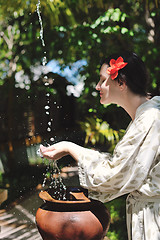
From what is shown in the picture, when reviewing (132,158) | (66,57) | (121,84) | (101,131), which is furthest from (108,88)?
(66,57)

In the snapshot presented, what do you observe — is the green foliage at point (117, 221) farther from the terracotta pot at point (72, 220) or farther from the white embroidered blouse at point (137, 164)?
the white embroidered blouse at point (137, 164)

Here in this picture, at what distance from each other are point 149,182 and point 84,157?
0.35 meters

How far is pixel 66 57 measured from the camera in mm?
4551

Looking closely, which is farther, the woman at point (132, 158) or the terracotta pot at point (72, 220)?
the terracotta pot at point (72, 220)

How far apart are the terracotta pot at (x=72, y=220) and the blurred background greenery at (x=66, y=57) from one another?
1.08 m

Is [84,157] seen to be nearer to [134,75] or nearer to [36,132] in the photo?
[134,75]

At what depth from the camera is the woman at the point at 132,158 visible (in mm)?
1448

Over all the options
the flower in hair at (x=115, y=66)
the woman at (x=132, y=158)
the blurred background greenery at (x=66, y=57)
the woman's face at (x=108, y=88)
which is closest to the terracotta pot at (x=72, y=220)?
the woman at (x=132, y=158)

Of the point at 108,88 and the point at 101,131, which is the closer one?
the point at 108,88

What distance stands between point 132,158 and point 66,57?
333 centimetres

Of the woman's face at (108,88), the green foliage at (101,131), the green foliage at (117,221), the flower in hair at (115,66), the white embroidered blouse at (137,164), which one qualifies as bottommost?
the green foliage at (117,221)

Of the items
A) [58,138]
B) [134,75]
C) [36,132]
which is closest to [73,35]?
[134,75]

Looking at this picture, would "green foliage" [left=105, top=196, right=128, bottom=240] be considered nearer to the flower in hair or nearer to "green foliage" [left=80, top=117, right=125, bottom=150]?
"green foliage" [left=80, top=117, right=125, bottom=150]

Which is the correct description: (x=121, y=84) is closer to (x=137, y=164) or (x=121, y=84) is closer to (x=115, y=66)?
(x=115, y=66)
